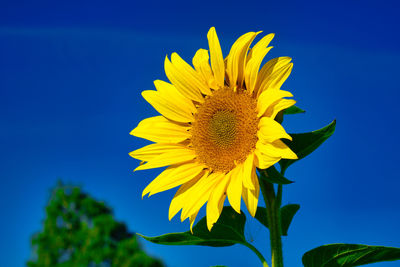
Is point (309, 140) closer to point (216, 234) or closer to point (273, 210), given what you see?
point (273, 210)

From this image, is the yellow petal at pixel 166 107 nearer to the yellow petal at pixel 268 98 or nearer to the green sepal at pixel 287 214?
the yellow petal at pixel 268 98

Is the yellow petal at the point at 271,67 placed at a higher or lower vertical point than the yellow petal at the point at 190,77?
lower

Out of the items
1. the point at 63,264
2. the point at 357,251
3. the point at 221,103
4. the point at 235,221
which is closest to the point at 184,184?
the point at 235,221

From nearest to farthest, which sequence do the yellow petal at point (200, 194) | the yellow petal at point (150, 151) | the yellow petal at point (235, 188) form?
the yellow petal at point (235, 188)
the yellow petal at point (200, 194)
the yellow petal at point (150, 151)

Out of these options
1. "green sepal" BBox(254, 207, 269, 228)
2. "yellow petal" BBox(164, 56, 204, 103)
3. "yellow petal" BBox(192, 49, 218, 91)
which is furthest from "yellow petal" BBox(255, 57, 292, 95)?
"green sepal" BBox(254, 207, 269, 228)

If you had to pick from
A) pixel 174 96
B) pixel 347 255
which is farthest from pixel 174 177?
pixel 347 255

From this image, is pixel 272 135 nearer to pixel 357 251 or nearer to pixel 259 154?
pixel 259 154

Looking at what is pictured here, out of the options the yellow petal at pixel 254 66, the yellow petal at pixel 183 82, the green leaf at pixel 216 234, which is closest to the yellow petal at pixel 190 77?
the yellow petal at pixel 183 82
